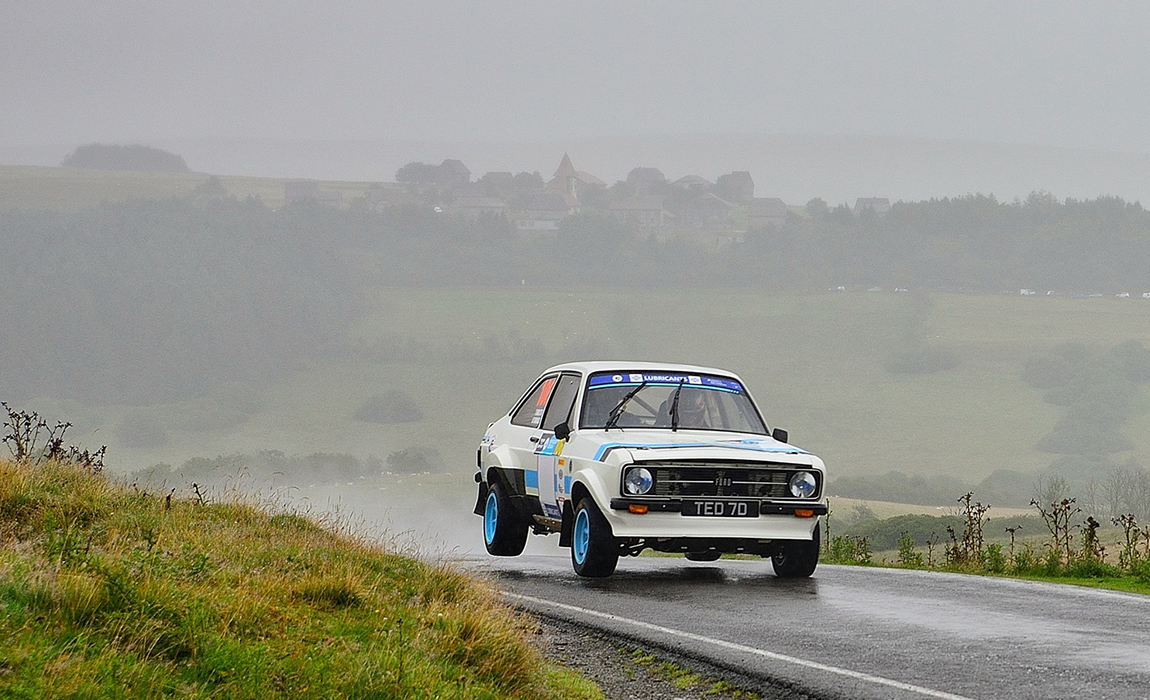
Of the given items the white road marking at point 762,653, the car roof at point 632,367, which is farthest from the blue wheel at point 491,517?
the white road marking at point 762,653

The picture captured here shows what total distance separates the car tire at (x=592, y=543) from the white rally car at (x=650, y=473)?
13 millimetres

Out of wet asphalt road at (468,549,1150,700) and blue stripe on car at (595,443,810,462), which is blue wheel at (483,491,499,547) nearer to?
wet asphalt road at (468,549,1150,700)

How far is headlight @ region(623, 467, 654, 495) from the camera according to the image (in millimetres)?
11031

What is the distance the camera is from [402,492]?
Result: 12300cm

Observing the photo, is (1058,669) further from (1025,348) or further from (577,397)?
(1025,348)

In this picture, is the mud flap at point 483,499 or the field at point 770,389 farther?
the field at point 770,389

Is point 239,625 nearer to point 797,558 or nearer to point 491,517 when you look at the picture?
point 797,558

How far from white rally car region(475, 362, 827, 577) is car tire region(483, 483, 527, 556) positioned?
15 millimetres

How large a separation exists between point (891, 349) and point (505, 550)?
179 m

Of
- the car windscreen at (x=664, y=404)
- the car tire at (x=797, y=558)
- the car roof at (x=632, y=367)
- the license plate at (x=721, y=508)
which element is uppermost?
the car roof at (x=632, y=367)

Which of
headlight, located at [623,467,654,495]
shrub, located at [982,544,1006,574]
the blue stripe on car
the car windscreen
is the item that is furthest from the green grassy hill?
headlight, located at [623,467,654,495]

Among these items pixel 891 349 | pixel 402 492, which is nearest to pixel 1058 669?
pixel 402 492

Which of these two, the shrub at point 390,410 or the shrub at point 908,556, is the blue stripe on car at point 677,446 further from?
the shrub at point 390,410

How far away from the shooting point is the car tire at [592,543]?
37.2 feet
